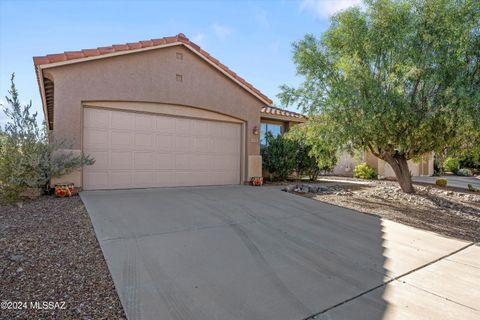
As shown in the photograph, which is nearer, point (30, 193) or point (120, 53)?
point (30, 193)

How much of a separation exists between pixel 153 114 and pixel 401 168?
8646 millimetres

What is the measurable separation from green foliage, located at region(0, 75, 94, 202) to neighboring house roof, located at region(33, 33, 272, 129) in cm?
107

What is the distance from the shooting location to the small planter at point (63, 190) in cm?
725

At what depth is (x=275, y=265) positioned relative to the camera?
12.6 ft

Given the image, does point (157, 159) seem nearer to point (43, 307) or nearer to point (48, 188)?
point (48, 188)

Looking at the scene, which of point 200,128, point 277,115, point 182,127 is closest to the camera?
point 182,127

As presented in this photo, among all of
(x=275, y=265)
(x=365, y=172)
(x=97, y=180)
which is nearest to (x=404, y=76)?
(x=275, y=265)

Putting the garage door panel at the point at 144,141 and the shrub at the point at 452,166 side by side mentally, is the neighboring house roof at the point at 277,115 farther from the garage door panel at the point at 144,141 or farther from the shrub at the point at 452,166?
the shrub at the point at 452,166

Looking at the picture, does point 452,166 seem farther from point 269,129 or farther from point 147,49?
point 147,49

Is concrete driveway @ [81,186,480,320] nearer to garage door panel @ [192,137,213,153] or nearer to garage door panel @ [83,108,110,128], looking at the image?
garage door panel @ [83,108,110,128]

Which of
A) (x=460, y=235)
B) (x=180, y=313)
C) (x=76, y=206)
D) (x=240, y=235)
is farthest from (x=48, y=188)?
(x=460, y=235)

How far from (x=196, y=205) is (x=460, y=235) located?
573 centimetres

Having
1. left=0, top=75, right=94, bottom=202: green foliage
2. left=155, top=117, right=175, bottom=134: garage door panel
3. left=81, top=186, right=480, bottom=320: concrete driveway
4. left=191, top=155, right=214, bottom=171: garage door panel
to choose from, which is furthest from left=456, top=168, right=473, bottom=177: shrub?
left=0, top=75, right=94, bottom=202: green foliage

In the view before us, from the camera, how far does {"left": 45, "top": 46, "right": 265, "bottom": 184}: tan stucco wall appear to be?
7.64m
